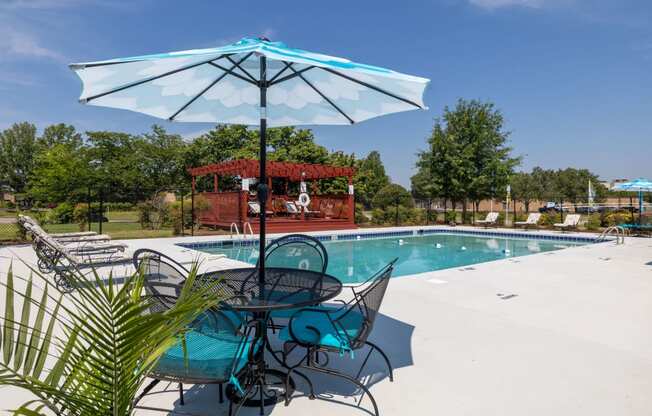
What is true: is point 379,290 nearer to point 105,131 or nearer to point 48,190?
point 48,190

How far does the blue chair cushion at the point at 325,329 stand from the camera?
245 centimetres

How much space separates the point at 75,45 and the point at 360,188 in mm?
18272

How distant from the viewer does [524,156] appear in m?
18.8

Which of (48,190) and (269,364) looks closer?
(269,364)

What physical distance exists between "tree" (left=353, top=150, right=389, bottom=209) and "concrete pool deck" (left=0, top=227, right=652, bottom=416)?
22003mm

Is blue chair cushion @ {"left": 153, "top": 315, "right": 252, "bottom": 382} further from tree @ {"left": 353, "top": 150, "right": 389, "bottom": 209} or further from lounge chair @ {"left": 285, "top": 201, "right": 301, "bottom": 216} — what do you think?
tree @ {"left": 353, "top": 150, "right": 389, "bottom": 209}

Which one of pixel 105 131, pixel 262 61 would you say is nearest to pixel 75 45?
pixel 262 61

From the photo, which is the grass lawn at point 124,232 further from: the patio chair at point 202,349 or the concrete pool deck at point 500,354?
the patio chair at point 202,349

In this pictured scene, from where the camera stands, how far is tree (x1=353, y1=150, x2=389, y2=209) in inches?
1101

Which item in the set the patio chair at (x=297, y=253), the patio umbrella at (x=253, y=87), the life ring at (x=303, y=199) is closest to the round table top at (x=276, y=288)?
the patio chair at (x=297, y=253)

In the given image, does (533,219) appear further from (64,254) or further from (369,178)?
(64,254)

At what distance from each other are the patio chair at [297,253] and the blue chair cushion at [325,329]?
0.65 m

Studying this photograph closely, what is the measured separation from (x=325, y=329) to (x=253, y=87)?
8.51ft

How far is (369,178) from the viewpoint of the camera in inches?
1212
